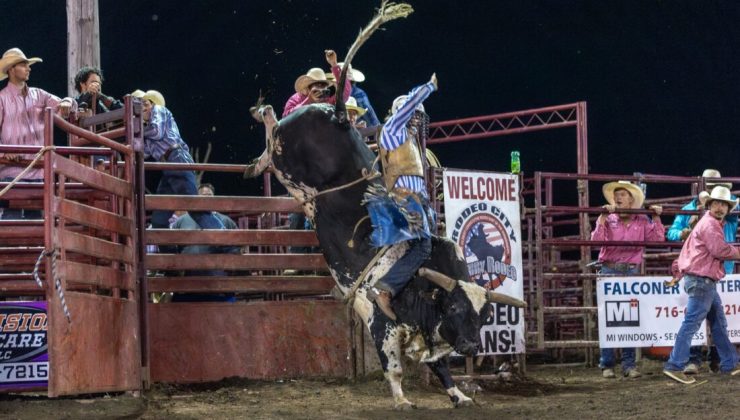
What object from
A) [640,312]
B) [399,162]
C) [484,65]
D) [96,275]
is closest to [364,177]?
[399,162]

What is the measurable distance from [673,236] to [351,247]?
176 inches

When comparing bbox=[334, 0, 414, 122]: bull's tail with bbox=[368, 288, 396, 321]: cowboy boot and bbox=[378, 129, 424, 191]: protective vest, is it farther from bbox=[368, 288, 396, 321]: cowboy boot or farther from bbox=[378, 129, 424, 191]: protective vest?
bbox=[368, 288, 396, 321]: cowboy boot

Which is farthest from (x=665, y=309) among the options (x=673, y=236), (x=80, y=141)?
(x=80, y=141)

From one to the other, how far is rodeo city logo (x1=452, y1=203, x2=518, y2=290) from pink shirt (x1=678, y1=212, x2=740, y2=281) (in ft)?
5.14

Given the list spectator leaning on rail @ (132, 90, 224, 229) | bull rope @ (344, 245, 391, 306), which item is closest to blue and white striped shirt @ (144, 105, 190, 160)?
spectator leaning on rail @ (132, 90, 224, 229)

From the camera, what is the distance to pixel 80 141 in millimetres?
8055

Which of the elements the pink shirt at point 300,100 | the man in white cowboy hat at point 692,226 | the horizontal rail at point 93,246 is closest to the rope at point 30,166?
the horizontal rail at point 93,246

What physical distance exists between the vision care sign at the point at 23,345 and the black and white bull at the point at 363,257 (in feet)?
6.59

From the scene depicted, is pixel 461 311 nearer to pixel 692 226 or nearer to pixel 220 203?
pixel 220 203

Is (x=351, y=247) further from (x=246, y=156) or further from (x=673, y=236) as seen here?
(x=246, y=156)

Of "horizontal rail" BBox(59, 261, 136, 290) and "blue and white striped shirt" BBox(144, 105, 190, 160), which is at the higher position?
"blue and white striped shirt" BBox(144, 105, 190, 160)

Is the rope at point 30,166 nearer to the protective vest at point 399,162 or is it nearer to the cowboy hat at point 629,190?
the protective vest at point 399,162

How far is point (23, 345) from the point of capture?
6.93 m

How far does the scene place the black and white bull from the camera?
7477 mm
